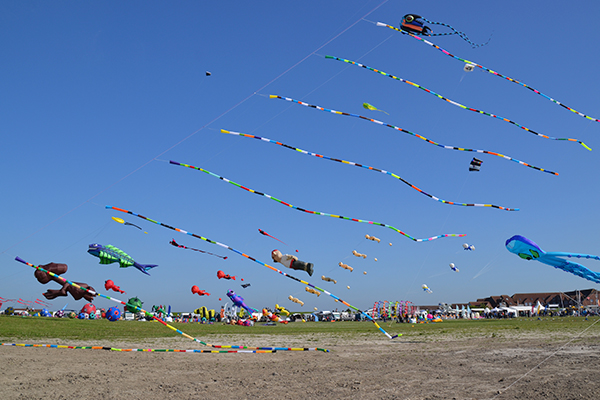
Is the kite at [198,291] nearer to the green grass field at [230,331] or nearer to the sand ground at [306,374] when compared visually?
the green grass field at [230,331]

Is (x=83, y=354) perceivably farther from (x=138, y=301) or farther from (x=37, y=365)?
(x=138, y=301)

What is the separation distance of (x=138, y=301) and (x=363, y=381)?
30636mm

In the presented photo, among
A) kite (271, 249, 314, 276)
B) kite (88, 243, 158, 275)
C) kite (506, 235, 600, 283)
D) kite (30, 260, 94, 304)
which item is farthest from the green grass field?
kite (506, 235, 600, 283)

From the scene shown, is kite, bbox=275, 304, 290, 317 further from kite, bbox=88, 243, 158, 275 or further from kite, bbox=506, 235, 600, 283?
kite, bbox=506, 235, 600, 283

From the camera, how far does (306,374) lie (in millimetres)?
10773

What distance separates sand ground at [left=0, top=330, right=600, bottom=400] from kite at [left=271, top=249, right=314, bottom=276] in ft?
10.2

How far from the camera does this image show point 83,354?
1404 centimetres

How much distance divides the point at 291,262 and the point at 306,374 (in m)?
4.13

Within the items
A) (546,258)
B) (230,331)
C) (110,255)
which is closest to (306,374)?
(546,258)

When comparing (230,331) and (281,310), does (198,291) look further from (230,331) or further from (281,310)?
(281,310)

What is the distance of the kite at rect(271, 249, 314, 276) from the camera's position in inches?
538

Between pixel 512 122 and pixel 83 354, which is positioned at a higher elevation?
pixel 512 122

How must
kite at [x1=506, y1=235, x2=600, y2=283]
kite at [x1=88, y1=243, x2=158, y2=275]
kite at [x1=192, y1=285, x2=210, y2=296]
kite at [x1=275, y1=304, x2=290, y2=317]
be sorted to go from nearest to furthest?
kite at [x1=506, y1=235, x2=600, y2=283]
kite at [x1=88, y1=243, x2=158, y2=275]
kite at [x1=192, y1=285, x2=210, y2=296]
kite at [x1=275, y1=304, x2=290, y2=317]

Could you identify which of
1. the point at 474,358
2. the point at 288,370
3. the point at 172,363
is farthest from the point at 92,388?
the point at 474,358
